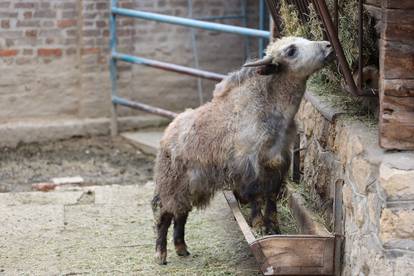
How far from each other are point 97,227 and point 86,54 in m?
3.57

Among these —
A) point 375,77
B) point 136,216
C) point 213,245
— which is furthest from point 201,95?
point 375,77

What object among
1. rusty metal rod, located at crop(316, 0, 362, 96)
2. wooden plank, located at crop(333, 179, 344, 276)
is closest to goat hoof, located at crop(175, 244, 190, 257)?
wooden plank, located at crop(333, 179, 344, 276)

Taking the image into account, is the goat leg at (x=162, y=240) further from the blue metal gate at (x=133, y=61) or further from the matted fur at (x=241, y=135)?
the blue metal gate at (x=133, y=61)

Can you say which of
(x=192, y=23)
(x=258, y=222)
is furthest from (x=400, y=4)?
(x=192, y=23)

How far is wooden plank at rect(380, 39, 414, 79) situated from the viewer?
13.2 ft

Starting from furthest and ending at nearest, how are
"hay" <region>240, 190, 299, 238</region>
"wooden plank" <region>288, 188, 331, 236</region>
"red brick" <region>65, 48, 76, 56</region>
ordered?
1. "red brick" <region>65, 48, 76, 56</region>
2. "hay" <region>240, 190, 299, 238</region>
3. "wooden plank" <region>288, 188, 331, 236</region>

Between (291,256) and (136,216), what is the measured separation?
2596 millimetres

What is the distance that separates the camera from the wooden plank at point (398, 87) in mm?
4039

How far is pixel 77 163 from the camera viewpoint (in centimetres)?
900

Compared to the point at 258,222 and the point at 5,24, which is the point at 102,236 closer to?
the point at 258,222

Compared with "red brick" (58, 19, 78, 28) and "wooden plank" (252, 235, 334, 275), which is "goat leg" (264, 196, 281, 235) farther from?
"red brick" (58, 19, 78, 28)

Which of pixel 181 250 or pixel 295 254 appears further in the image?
pixel 181 250

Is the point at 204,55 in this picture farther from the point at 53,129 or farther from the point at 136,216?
the point at 136,216

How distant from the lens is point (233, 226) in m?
6.47
